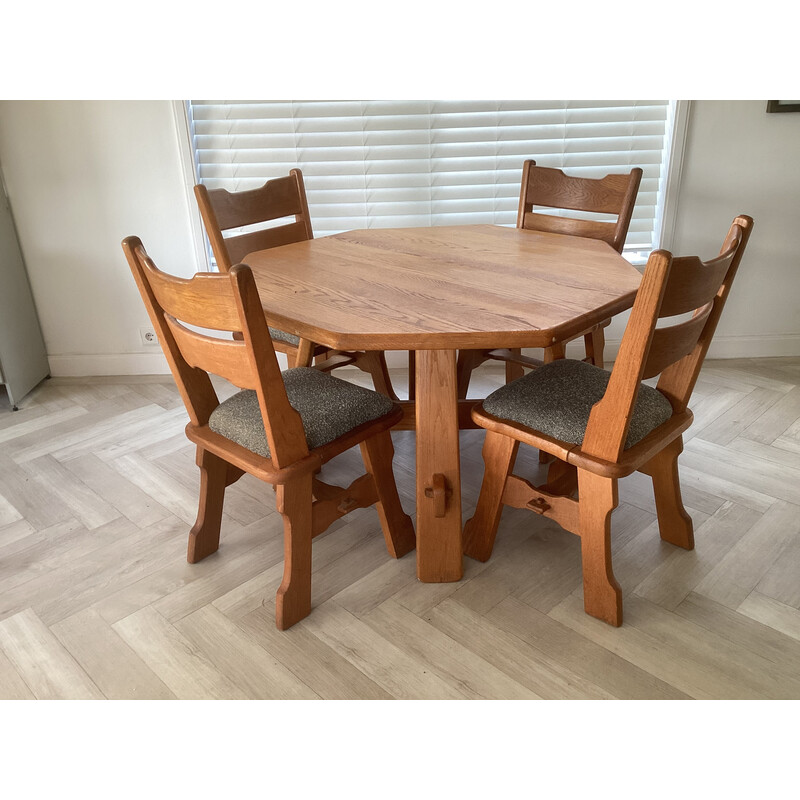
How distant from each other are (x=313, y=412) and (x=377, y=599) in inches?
20.4

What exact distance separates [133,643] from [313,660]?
44cm

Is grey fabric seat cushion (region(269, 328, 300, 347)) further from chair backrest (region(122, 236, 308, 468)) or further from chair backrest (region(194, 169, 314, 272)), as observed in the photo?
chair backrest (region(122, 236, 308, 468))

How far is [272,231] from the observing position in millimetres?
2443

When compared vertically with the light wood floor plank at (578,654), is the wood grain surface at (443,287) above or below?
above

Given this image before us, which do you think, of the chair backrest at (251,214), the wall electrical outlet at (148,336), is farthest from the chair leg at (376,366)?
the wall electrical outlet at (148,336)

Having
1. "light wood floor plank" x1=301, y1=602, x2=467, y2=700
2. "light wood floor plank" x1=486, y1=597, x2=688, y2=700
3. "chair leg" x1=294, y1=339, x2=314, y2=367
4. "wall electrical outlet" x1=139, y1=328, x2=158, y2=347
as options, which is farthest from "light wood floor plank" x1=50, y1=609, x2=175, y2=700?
"wall electrical outlet" x1=139, y1=328, x2=158, y2=347

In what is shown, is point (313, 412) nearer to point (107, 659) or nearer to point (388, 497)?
point (388, 497)

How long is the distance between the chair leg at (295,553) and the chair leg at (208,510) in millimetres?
336

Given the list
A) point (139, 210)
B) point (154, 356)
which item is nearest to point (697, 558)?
point (154, 356)

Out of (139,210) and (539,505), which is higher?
(139,210)

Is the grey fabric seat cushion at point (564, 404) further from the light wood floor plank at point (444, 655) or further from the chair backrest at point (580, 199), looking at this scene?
the chair backrest at point (580, 199)

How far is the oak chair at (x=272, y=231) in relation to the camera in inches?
88.7

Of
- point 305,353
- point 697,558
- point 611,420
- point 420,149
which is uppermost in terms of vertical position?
point 420,149

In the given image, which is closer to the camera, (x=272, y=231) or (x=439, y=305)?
(x=439, y=305)
